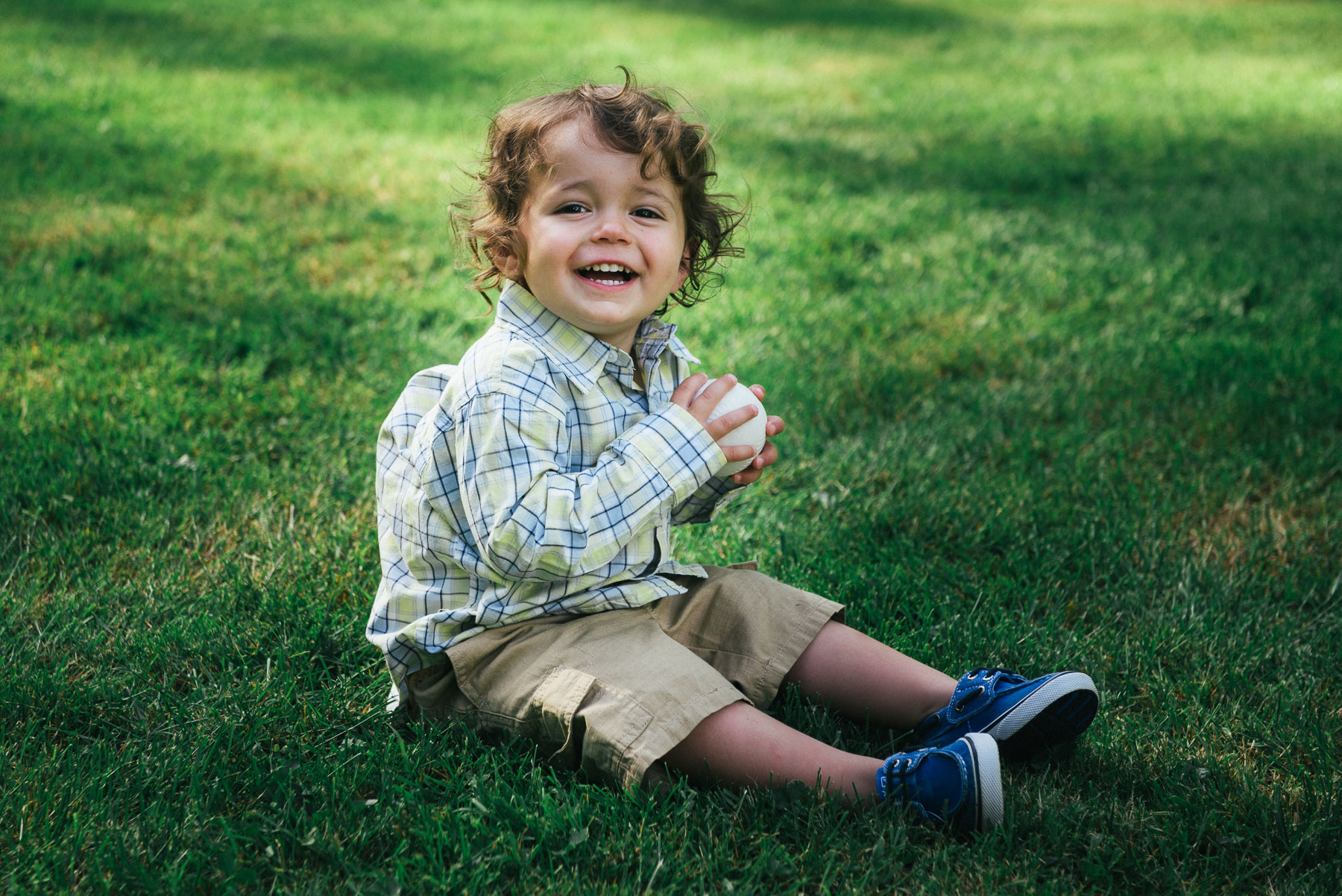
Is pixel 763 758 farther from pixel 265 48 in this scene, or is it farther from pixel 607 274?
pixel 265 48

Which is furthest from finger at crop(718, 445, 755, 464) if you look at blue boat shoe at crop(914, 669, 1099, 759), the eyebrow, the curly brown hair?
blue boat shoe at crop(914, 669, 1099, 759)

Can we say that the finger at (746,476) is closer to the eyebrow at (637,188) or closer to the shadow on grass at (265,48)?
the eyebrow at (637,188)

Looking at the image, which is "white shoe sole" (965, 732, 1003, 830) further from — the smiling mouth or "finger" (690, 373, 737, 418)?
the smiling mouth

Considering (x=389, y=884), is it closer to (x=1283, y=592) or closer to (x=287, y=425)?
(x=287, y=425)

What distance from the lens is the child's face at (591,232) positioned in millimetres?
2166

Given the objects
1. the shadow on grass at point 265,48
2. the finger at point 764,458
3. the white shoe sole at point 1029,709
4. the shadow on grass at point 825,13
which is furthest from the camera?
the shadow on grass at point 825,13

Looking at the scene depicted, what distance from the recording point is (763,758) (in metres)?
2.04

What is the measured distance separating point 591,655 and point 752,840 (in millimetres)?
427

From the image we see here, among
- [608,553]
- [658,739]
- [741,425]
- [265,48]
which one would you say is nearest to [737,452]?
[741,425]

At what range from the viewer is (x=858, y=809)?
2.00 meters

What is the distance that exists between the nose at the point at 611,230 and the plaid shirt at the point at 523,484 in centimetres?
18

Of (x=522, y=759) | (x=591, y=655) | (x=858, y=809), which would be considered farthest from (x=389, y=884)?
(x=858, y=809)

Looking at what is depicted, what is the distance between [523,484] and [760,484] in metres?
1.43

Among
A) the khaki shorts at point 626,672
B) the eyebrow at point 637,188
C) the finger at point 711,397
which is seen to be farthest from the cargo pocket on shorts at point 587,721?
the eyebrow at point 637,188
